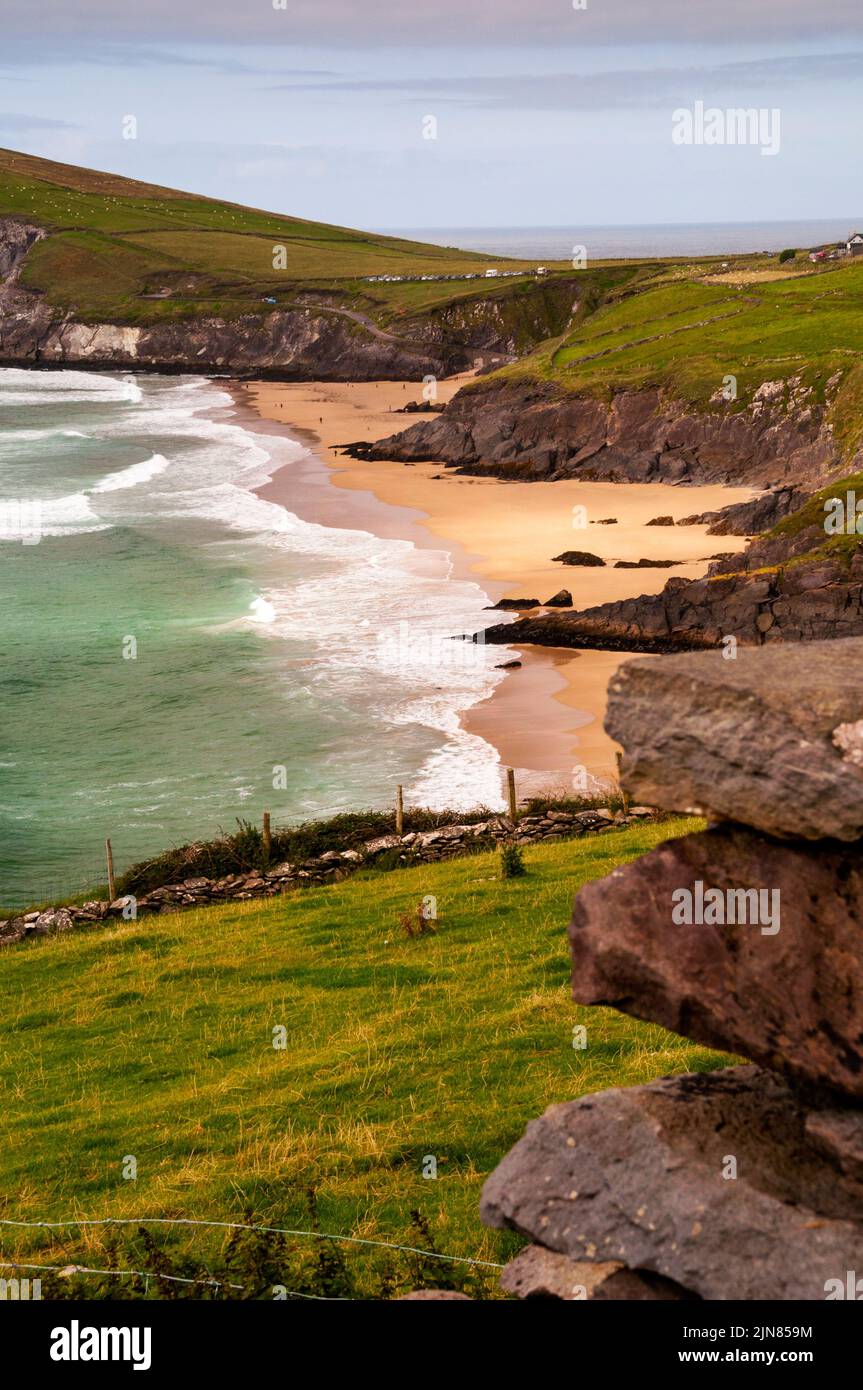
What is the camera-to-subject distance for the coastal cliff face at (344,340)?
566ft

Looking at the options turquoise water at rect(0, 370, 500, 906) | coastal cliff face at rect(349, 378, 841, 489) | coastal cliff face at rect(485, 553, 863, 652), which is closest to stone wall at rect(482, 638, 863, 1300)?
turquoise water at rect(0, 370, 500, 906)

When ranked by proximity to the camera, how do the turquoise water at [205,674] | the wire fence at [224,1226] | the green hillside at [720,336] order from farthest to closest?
the green hillside at [720,336]
the turquoise water at [205,674]
the wire fence at [224,1226]

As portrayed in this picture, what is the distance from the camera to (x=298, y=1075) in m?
17.1

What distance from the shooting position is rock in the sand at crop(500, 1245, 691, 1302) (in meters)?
8.88

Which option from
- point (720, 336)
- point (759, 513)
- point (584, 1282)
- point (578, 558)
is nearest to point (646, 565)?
point (578, 558)

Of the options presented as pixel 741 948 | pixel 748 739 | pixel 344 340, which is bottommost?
pixel 741 948

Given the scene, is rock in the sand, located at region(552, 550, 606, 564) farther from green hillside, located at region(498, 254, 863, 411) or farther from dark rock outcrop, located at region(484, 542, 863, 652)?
green hillside, located at region(498, 254, 863, 411)

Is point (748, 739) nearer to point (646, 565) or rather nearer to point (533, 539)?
point (646, 565)

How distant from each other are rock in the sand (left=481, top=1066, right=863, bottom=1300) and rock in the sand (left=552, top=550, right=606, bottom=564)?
5918cm

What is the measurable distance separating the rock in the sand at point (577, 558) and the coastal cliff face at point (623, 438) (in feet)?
56.0

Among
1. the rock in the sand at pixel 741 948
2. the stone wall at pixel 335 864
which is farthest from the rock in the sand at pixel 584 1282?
the stone wall at pixel 335 864

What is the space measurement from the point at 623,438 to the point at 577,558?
114ft

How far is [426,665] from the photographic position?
53.1 meters

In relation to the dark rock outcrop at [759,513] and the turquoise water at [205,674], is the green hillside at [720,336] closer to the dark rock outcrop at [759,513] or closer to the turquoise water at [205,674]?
the dark rock outcrop at [759,513]
